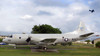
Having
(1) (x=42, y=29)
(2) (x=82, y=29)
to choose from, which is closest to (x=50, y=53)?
(2) (x=82, y=29)

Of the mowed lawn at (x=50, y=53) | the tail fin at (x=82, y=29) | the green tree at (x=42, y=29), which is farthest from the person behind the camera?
the green tree at (x=42, y=29)

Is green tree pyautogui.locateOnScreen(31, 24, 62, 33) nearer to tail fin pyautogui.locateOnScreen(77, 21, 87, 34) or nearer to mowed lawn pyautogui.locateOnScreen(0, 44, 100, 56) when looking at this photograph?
tail fin pyautogui.locateOnScreen(77, 21, 87, 34)

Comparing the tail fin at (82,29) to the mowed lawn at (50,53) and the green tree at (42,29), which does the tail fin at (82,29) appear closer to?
the mowed lawn at (50,53)

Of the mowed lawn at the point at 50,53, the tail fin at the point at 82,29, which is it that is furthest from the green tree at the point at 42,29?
the mowed lawn at the point at 50,53

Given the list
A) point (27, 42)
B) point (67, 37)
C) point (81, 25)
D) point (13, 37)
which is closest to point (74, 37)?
point (67, 37)

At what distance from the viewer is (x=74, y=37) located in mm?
33969

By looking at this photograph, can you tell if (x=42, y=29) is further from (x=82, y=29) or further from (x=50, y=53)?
(x=50, y=53)

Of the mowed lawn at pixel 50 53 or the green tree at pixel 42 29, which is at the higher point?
the green tree at pixel 42 29

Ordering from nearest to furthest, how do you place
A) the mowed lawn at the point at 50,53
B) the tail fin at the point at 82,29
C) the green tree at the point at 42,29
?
the mowed lawn at the point at 50,53
the tail fin at the point at 82,29
the green tree at the point at 42,29

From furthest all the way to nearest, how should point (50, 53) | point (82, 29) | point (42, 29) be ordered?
point (42, 29), point (82, 29), point (50, 53)

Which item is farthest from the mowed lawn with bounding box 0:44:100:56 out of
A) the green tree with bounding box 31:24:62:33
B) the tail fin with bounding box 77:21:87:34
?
the green tree with bounding box 31:24:62:33

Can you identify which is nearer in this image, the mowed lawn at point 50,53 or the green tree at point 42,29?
the mowed lawn at point 50,53

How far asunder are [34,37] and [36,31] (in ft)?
67.6

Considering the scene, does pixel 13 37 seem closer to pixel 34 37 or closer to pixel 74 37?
pixel 34 37
